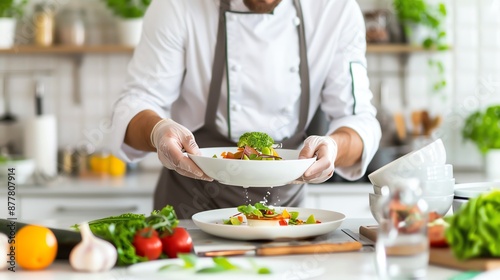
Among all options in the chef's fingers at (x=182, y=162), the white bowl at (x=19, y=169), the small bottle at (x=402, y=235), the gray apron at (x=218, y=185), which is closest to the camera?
the small bottle at (x=402, y=235)

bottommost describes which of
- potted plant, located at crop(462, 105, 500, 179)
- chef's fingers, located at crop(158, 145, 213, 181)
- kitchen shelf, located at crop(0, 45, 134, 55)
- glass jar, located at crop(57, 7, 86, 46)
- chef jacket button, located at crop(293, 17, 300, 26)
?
potted plant, located at crop(462, 105, 500, 179)

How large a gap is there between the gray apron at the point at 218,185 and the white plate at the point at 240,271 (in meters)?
0.77

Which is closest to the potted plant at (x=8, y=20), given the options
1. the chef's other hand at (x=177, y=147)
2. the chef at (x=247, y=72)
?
the chef at (x=247, y=72)

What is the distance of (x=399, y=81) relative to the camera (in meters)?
3.67

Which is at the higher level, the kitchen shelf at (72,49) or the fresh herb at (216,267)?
the kitchen shelf at (72,49)

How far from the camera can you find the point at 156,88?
2131 millimetres

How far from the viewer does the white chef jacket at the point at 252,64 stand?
2.12 meters

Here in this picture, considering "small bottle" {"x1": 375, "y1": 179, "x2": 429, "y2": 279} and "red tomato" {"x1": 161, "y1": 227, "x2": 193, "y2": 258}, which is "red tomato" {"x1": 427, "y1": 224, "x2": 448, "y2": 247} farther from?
"red tomato" {"x1": 161, "y1": 227, "x2": 193, "y2": 258}

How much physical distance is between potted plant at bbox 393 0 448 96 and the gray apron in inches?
56.2

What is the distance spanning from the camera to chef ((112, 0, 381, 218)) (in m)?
2.12

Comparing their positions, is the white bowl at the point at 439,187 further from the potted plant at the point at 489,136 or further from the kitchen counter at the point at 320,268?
the potted plant at the point at 489,136

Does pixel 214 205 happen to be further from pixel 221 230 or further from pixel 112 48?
pixel 112 48

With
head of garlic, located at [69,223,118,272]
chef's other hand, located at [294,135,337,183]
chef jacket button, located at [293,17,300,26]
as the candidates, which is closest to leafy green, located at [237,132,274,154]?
chef's other hand, located at [294,135,337,183]

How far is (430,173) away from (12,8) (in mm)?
2603
